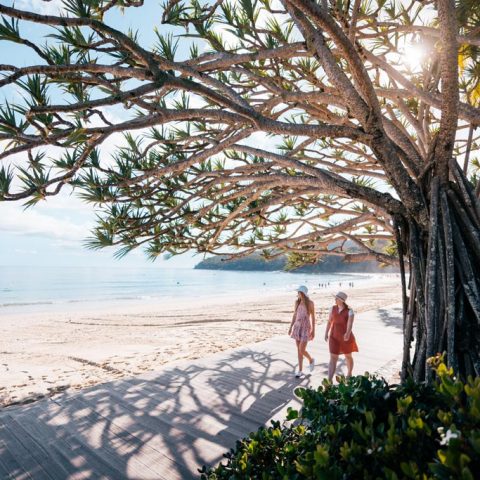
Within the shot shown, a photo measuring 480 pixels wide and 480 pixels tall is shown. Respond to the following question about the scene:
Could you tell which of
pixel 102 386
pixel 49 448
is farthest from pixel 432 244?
pixel 102 386

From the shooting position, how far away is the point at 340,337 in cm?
438

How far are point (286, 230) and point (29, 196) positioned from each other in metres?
3.61

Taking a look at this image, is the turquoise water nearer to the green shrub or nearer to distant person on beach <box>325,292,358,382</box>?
distant person on beach <box>325,292,358,382</box>

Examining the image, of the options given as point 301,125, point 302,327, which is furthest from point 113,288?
point 301,125

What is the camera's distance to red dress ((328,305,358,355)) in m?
4.38

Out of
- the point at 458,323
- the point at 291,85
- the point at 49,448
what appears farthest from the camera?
Answer: the point at 291,85

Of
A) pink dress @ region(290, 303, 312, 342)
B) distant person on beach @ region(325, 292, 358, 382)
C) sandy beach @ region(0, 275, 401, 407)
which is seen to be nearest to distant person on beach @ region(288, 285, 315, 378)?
pink dress @ region(290, 303, 312, 342)

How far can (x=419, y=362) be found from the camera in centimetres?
246

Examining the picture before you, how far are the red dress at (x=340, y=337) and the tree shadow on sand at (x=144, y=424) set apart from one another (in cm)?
62

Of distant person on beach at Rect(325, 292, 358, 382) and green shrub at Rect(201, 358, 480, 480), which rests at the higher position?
green shrub at Rect(201, 358, 480, 480)

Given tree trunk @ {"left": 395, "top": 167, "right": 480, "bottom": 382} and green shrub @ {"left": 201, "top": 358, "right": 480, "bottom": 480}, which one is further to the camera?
tree trunk @ {"left": 395, "top": 167, "right": 480, "bottom": 382}

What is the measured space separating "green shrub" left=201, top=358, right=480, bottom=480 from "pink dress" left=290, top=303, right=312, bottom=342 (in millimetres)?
3273

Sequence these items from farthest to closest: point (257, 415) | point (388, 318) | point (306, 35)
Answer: point (388, 318) → point (257, 415) → point (306, 35)

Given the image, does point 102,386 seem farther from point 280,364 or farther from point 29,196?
point 29,196
